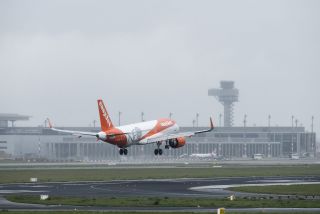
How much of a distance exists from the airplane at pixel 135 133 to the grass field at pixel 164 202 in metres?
41.3

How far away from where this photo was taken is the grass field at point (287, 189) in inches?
3804

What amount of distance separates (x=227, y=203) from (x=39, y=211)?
18638 millimetres

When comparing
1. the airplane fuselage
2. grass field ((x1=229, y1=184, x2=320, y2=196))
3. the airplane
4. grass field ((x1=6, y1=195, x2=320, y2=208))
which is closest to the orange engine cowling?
the airplane

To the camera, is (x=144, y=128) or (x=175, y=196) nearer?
(x=175, y=196)

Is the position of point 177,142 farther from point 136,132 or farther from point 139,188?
point 139,188

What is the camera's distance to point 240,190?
3989 inches

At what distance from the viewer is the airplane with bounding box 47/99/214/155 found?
12950 centimetres

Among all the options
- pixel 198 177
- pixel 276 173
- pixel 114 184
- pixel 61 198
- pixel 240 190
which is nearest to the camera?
pixel 61 198

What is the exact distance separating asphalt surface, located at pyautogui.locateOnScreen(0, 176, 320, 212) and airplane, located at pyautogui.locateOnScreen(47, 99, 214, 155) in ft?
31.3

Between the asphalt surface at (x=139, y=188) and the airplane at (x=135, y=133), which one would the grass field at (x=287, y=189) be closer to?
the asphalt surface at (x=139, y=188)

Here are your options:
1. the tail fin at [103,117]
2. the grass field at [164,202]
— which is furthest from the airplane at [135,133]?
the grass field at [164,202]

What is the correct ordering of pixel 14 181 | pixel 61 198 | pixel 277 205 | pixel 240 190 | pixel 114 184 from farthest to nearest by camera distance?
1. pixel 14 181
2. pixel 114 184
3. pixel 240 190
4. pixel 61 198
5. pixel 277 205

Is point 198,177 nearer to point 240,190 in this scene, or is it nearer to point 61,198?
point 240,190

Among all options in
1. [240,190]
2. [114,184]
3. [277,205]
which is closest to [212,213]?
[277,205]
